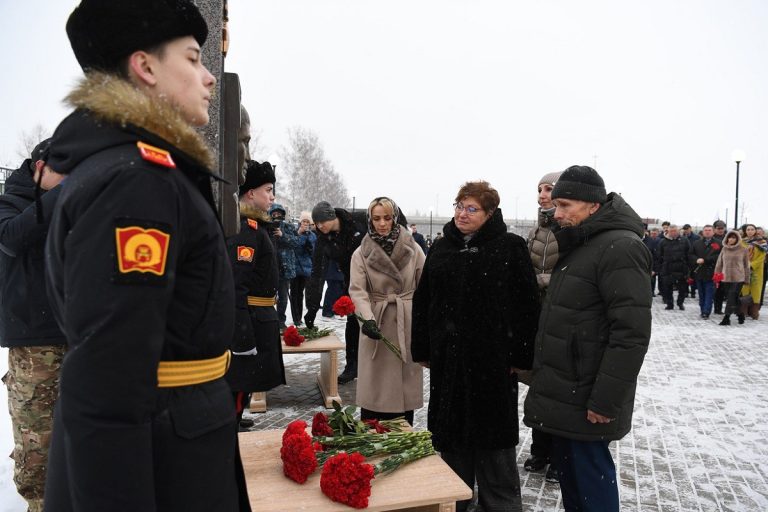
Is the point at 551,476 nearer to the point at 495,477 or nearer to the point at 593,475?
the point at 495,477

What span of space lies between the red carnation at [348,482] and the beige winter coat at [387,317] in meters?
1.93

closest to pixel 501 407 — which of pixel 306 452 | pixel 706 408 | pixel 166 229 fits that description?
pixel 306 452

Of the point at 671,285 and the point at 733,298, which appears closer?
the point at 733,298

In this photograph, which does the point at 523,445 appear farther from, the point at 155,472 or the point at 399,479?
the point at 155,472

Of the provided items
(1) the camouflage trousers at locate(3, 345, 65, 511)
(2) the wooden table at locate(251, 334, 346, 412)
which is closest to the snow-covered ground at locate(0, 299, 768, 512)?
(2) the wooden table at locate(251, 334, 346, 412)

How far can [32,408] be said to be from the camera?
275cm

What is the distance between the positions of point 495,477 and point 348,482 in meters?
1.41

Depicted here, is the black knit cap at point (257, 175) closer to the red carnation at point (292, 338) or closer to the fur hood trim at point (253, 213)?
the fur hood trim at point (253, 213)

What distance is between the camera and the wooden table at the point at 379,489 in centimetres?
241

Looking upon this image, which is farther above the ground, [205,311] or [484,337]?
[205,311]

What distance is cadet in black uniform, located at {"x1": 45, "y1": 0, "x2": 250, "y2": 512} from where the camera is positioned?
3.67ft

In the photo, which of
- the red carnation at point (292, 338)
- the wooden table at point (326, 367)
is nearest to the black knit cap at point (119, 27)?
the wooden table at point (326, 367)

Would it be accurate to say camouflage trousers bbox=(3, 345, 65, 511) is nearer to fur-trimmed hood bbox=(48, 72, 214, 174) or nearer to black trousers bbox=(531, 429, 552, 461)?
fur-trimmed hood bbox=(48, 72, 214, 174)

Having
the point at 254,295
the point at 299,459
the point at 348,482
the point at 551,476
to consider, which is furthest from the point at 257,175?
the point at 551,476
